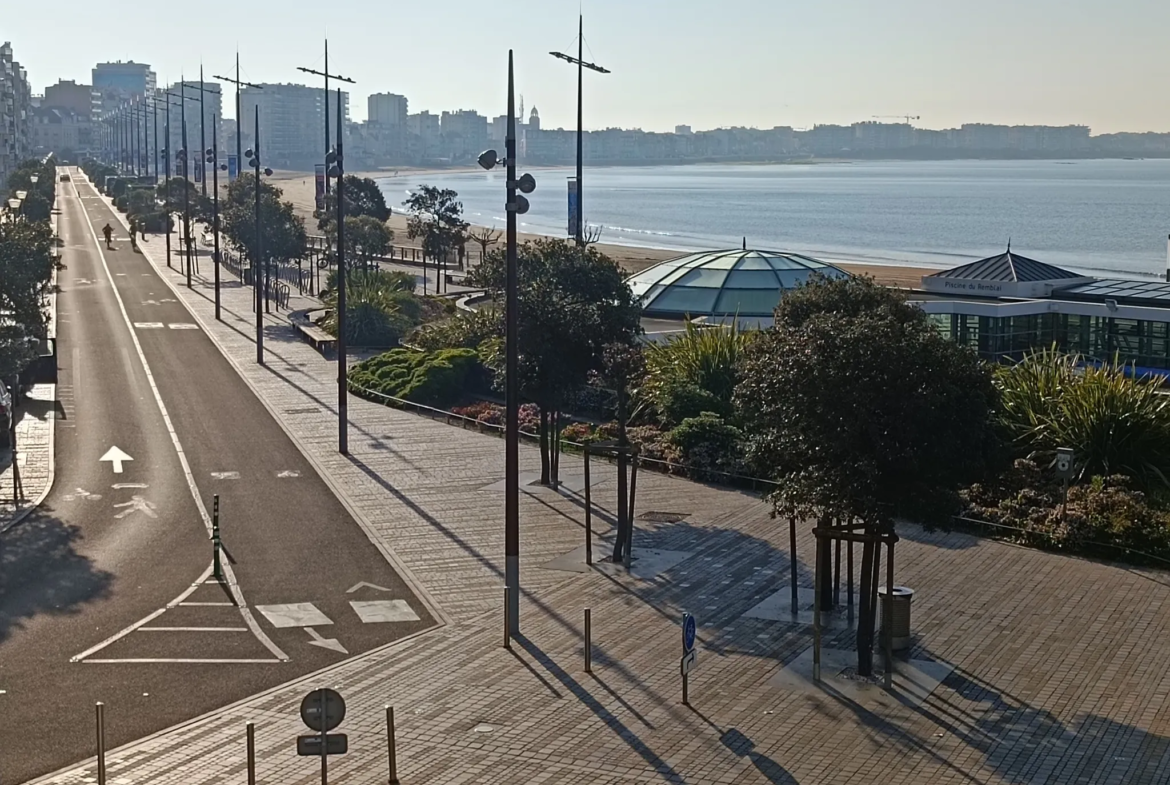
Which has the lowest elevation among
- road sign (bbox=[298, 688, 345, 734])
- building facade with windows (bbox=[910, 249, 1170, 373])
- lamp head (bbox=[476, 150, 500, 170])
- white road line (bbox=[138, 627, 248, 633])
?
white road line (bbox=[138, 627, 248, 633])

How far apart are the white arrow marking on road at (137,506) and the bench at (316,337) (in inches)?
844

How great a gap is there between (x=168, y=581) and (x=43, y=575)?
6.42 ft

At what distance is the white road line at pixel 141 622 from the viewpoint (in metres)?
18.0

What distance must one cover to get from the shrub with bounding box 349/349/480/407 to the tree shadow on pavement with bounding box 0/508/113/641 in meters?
13.6

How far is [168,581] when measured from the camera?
70.4 ft

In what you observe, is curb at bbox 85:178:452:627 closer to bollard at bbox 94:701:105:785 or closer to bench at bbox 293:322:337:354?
bench at bbox 293:322:337:354

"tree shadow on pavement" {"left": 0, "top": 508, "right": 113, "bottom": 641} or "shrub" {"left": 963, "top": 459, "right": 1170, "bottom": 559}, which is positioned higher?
"shrub" {"left": 963, "top": 459, "right": 1170, "bottom": 559}

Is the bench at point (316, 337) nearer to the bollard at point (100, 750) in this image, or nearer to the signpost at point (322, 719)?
the bollard at point (100, 750)

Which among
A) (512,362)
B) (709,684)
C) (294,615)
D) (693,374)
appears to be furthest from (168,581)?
(693,374)

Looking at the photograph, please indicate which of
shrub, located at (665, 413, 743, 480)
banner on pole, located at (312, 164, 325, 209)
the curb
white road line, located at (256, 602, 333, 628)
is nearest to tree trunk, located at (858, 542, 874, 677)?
the curb

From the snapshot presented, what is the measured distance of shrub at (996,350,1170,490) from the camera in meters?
25.5

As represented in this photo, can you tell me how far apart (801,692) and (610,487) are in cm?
1154

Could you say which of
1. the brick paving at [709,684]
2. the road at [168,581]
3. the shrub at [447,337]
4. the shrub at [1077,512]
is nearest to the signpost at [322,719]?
the brick paving at [709,684]

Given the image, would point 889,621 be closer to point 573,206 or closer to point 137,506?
point 137,506
